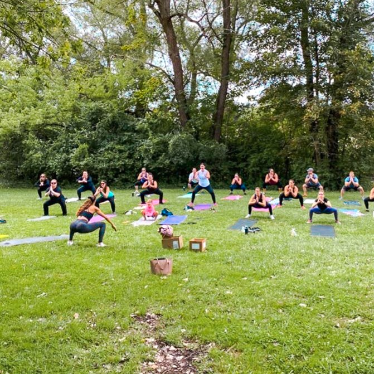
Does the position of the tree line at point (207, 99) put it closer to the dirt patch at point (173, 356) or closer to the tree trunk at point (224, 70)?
the tree trunk at point (224, 70)

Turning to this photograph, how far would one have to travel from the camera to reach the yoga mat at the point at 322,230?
8.94 meters

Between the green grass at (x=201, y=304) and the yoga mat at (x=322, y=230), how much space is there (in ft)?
1.62

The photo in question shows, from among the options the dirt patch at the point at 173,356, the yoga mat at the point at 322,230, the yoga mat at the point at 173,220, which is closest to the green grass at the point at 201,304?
the dirt patch at the point at 173,356

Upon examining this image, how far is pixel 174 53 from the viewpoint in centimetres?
2219

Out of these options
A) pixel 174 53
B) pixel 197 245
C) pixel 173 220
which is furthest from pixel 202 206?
pixel 174 53

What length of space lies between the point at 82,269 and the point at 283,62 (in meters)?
18.6

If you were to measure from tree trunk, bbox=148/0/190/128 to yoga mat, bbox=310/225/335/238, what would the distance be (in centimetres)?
1511

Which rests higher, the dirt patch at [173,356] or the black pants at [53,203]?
the black pants at [53,203]

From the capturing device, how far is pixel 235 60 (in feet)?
80.9

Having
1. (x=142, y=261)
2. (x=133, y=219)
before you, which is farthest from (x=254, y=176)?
(x=142, y=261)

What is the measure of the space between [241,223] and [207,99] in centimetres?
1562

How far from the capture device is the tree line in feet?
66.0

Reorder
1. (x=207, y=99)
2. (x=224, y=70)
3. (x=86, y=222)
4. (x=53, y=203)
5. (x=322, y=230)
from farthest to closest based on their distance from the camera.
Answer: (x=207, y=99) < (x=224, y=70) < (x=53, y=203) < (x=322, y=230) < (x=86, y=222)

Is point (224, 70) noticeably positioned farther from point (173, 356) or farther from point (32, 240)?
point (173, 356)
